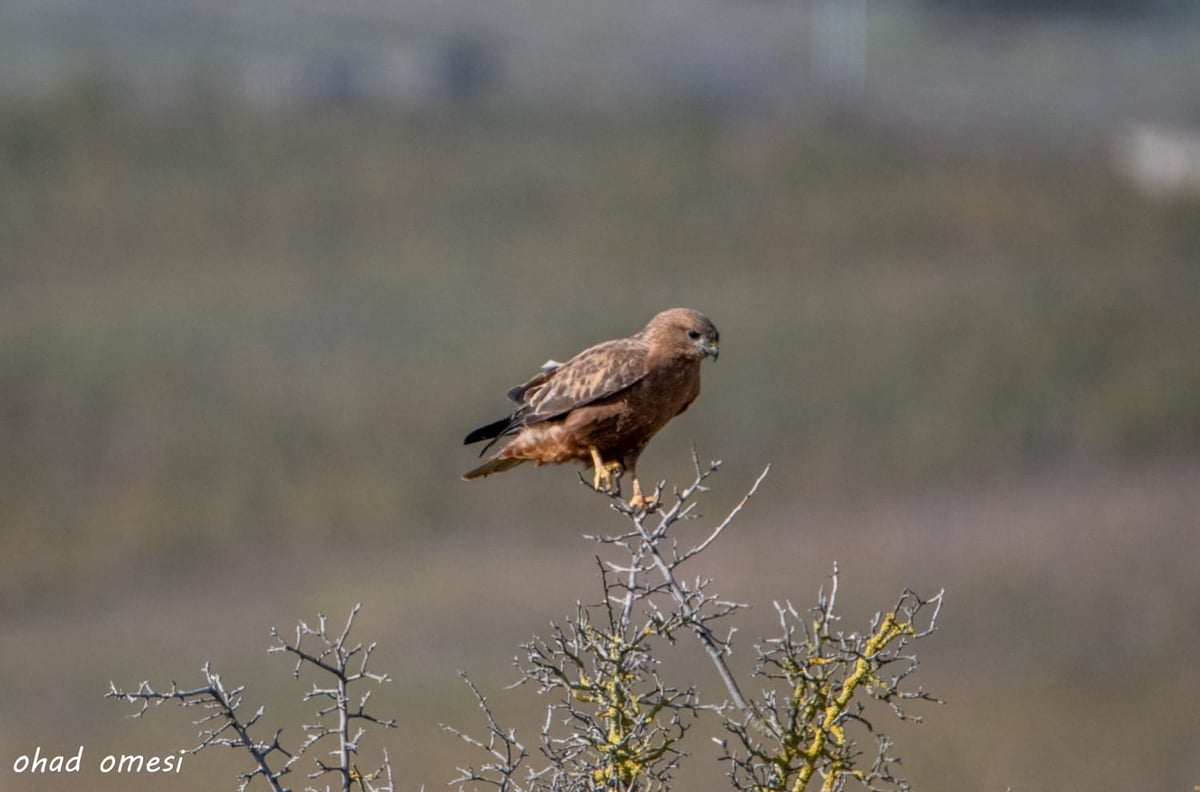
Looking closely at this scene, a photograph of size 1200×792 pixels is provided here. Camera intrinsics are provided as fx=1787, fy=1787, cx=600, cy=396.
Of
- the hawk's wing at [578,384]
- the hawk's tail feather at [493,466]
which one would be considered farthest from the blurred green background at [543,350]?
the hawk's wing at [578,384]

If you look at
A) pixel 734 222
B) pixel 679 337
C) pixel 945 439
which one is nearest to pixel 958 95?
pixel 734 222

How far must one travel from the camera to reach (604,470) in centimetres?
778

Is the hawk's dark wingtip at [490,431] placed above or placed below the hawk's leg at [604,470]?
above

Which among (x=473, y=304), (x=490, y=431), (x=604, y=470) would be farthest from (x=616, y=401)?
(x=473, y=304)

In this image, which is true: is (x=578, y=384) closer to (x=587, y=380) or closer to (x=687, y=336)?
(x=587, y=380)

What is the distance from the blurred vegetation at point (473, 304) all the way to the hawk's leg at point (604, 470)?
1822cm

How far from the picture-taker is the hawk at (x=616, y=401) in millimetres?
7590

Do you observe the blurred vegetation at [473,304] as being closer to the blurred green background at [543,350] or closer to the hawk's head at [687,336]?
the blurred green background at [543,350]

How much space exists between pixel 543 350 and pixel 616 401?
2288cm

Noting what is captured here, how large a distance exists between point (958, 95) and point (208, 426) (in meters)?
28.3

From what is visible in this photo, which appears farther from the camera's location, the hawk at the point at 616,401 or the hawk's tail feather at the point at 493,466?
the hawk's tail feather at the point at 493,466

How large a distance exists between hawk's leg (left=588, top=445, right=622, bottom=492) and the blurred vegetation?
18.2 metres

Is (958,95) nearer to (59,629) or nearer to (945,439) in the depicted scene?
(945,439)

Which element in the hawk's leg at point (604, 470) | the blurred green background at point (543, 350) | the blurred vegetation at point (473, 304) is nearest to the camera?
the hawk's leg at point (604, 470)
